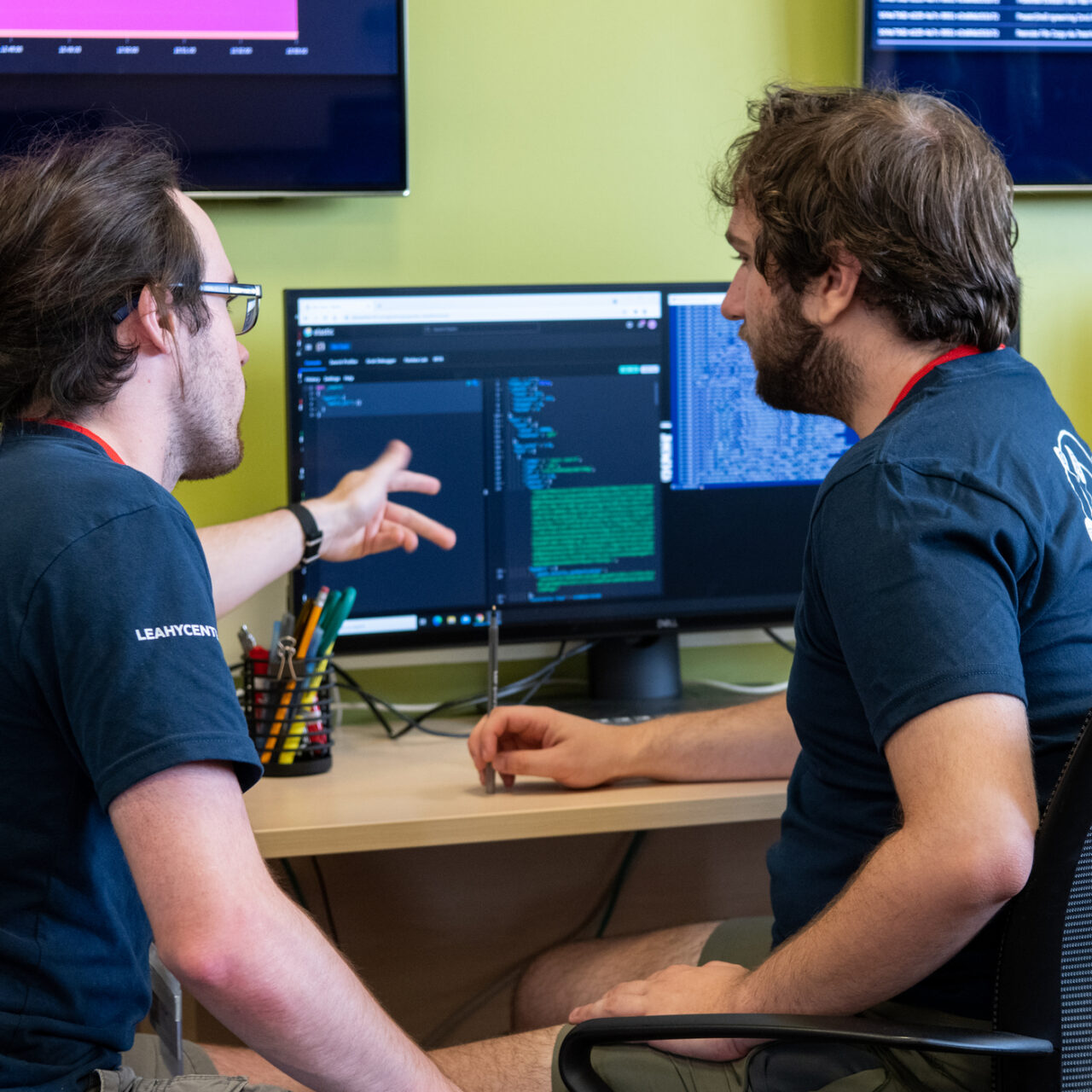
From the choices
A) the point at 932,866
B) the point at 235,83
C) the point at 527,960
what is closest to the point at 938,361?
the point at 932,866

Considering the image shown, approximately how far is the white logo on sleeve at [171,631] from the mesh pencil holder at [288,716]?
0.59 meters

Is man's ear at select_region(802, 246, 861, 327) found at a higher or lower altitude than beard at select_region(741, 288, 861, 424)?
higher

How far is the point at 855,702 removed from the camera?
1.05 m

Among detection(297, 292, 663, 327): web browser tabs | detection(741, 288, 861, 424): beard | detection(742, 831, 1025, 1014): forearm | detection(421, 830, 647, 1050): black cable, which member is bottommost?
detection(421, 830, 647, 1050): black cable

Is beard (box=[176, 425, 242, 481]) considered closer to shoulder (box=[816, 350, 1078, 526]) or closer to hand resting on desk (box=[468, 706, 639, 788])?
hand resting on desk (box=[468, 706, 639, 788])

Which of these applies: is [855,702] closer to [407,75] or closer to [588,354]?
[588,354]

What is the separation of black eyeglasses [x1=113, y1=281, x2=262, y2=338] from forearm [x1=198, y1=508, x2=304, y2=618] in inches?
12.1

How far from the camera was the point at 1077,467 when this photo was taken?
106cm

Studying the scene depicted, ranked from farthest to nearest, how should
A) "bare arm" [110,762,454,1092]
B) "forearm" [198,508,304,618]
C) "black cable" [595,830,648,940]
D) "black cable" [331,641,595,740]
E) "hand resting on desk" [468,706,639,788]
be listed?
"black cable" [595,830,648,940] < "black cable" [331,641,595,740] < "forearm" [198,508,304,618] < "hand resting on desk" [468,706,639,788] < "bare arm" [110,762,454,1092]

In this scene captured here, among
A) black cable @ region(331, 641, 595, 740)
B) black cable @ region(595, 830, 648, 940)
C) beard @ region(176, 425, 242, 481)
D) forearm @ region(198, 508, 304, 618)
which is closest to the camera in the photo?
beard @ region(176, 425, 242, 481)

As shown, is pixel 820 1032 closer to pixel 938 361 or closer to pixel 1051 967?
pixel 1051 967

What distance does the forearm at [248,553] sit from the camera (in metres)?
1.52

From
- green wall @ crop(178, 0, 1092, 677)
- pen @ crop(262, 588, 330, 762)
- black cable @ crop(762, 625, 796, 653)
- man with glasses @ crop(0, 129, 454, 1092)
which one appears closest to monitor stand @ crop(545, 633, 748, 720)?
black cable @ crop(762, 625, 796, 653)

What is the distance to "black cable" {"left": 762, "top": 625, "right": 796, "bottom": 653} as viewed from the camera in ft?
6.17
